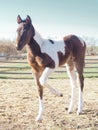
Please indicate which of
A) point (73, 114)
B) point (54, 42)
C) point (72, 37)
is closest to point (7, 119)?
point (73, 114)

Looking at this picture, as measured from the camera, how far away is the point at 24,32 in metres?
5.05

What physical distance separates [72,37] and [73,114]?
1.61 metres

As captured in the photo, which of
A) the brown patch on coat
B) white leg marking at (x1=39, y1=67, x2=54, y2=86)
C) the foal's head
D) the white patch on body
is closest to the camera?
the foal's head

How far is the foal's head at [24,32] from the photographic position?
4988mm

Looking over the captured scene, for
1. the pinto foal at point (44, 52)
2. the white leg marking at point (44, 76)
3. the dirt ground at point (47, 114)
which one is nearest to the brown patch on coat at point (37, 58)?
the pinto foal at point (44, 52)

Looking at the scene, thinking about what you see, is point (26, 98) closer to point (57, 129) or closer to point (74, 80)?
point (74, 80)

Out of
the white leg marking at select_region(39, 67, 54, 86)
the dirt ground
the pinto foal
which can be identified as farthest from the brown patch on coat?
the dirt ground

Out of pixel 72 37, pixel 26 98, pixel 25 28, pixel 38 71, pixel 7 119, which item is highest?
pixel 25 28

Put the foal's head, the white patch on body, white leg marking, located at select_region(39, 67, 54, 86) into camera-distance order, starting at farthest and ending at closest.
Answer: the white patch on body, white leg marking, located at select_region(39, 67, 54, 86), the foal's head

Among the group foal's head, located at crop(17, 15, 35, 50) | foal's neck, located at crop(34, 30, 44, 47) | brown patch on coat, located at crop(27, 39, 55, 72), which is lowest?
brown patch on coat, located at crop(27, 39, 55, 72)

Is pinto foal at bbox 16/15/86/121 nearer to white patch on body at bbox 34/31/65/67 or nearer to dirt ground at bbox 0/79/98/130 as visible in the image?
white patch on body at bbox 34/31/65/67

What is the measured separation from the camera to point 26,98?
25.6ft

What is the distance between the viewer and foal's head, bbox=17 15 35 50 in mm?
4988

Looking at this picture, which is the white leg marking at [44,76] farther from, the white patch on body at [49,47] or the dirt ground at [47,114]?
the dirt ground at [47,114]
